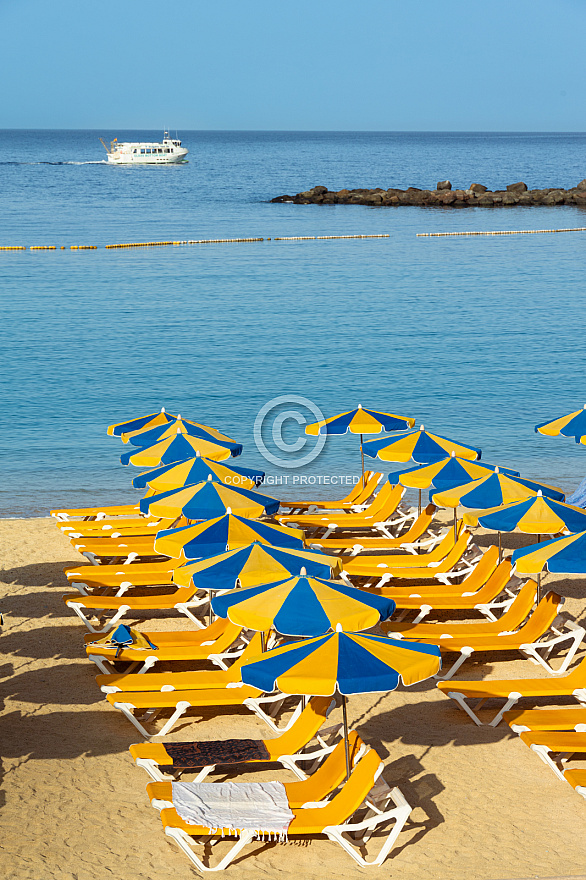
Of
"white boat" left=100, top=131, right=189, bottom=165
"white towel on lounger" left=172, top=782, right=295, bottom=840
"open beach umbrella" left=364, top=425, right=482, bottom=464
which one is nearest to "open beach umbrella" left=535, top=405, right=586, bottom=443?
"open beach umbrella" left=364, top=425, right=482, bottom=464

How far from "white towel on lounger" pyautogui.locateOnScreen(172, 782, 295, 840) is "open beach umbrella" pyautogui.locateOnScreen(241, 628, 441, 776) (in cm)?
86

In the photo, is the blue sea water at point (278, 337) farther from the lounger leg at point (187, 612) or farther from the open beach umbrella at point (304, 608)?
the open beach umbrella at point (304, 608)

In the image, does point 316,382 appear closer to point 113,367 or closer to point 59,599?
point 113,367

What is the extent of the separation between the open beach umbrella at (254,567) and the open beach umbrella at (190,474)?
2147 mm

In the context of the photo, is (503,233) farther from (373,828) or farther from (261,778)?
(373,828)

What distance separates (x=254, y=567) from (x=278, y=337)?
23.4 meters

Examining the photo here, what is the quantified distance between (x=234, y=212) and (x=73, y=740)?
222 ft

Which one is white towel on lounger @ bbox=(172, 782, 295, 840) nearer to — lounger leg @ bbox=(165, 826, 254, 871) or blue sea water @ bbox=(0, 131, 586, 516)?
lounger leg @ bbox=(165, 826, 254, 871)

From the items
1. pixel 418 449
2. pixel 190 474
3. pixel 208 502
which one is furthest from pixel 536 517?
pixel 190 474

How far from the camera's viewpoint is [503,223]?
2534 inches

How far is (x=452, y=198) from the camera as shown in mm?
77500

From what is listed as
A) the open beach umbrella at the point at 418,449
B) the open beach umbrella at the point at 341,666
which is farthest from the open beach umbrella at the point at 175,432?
the open beach umbrella at the point at 341,666

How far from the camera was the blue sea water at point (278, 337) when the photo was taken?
19.1m

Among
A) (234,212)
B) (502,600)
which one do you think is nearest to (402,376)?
(502,600)
